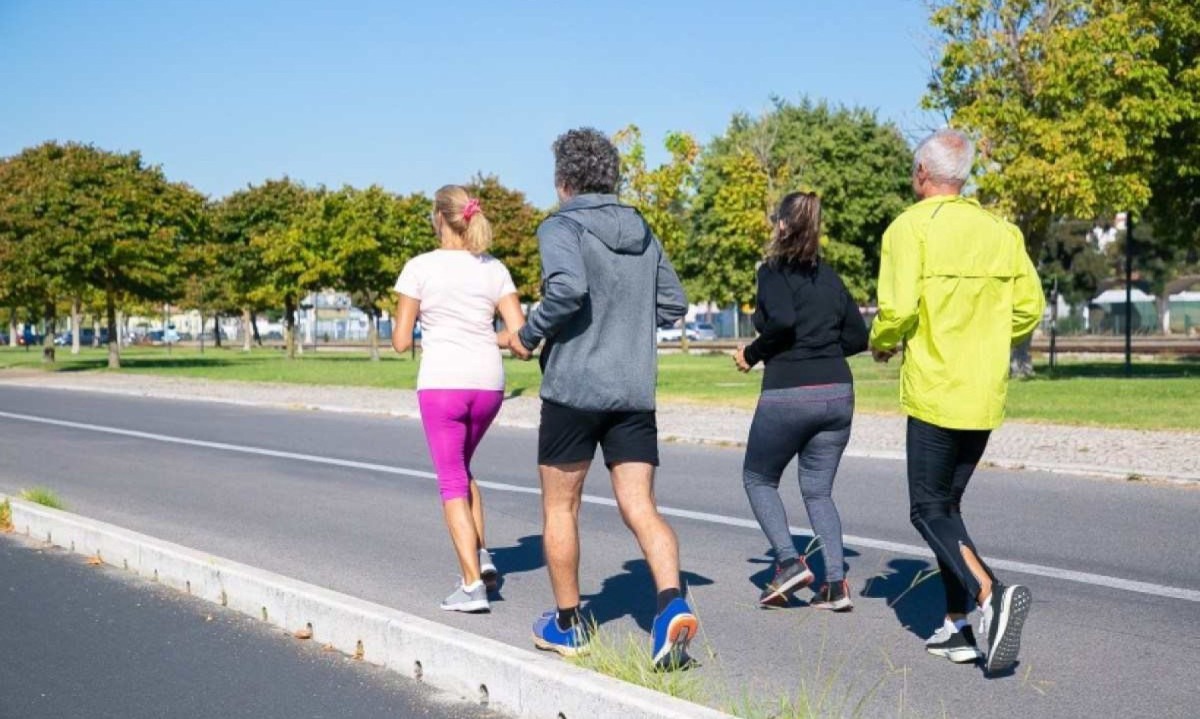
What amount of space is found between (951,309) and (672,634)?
1.58 m

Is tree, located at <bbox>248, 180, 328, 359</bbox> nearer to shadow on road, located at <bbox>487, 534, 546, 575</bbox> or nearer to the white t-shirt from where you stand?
shadow on road, located at <bbox>487, 534, 546, 575</bbox>

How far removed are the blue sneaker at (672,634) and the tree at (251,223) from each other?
6459 centimetres

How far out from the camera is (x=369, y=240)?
2126 inches

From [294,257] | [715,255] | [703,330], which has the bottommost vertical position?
[703,330]

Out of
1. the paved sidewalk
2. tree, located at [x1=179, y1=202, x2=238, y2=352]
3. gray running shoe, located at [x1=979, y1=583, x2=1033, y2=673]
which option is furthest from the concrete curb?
tree, located at [x1=179, y1=202, x2=238, y2=352]

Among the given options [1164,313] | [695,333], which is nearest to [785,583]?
[1164,313]

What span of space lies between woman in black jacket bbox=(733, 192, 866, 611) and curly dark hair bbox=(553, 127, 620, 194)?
123 cm

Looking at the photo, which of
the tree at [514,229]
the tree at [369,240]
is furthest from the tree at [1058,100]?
the tree at [514,229]

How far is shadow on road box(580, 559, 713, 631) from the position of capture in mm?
6234

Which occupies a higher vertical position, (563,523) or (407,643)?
(563,523)

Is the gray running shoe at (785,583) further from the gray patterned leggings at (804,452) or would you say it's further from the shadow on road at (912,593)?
the shadow on road at (912,593)

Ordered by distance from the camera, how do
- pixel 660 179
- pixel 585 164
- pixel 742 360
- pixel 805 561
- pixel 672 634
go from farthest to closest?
pixel 660 179, pixel 805 561, pixel 742 360, pixel 585 164, pixel 672 634

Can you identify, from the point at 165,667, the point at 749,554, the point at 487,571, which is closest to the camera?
the point at 165,667

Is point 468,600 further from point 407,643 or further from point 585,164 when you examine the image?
point 585,164
